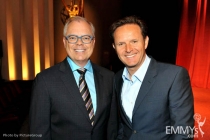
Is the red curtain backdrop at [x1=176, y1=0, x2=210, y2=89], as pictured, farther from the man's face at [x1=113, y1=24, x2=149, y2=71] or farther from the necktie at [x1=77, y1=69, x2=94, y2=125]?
the necktie at [x1=77, y1=69, x2=94, y2=125]

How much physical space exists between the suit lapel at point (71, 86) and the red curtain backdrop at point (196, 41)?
450cm

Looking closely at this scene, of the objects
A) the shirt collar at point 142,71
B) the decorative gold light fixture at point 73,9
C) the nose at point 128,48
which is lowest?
the shirt collar at point 142,71

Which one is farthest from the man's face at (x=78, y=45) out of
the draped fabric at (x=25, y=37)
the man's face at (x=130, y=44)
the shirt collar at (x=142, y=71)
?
the draped fabric at (x=25, y=37)

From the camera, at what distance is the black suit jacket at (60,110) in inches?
50.2

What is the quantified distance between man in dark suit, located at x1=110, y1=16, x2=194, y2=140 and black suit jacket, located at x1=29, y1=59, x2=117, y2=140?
218mm

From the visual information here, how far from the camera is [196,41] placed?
5.15 m

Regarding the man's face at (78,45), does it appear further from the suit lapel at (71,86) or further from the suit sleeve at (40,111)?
the suit sleeve at (40,111)

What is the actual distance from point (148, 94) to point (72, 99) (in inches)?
19.0

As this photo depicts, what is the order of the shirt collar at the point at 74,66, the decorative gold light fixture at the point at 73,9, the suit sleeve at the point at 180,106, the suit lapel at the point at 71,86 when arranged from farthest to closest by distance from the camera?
1. the decorative gold light fixture at the point at 73,9
2. the shirt collar at the point at 74,66
3. the suit lapel at the point at 71,86
4. the suit sleeve at the point at 180,106

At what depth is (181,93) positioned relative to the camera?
121 cm

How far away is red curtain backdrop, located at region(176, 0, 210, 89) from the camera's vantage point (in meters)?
4.97

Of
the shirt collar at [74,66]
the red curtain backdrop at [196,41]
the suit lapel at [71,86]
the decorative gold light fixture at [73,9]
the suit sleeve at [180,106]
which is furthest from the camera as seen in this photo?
the decorative gold light fixture at [73,9]

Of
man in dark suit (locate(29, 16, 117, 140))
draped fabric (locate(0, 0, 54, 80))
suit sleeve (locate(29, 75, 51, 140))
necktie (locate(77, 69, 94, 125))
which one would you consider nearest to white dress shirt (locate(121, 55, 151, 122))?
man in dark suit (locate(29, 16, 117, 140))

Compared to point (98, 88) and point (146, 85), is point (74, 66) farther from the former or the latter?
point (146, 85)
